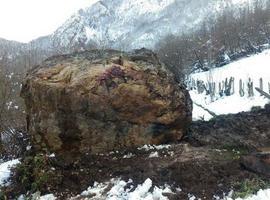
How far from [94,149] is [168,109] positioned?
174 centimetres

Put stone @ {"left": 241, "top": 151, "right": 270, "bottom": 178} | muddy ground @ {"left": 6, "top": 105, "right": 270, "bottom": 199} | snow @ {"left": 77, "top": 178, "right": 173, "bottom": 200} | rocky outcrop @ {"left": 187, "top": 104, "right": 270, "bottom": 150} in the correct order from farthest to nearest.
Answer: rocky outcrop @ {"left": 187, "top": 104, "right": 270, "bottom": 150}
stone @ {"left": 241, "top": 151, "right": 270, "bottom": 178}
muddy ground @ {"left": 6, "top": 105, "right": 270, "bottom": 199}
snow @ {"left": 77, "top": 178, "right": 173, "bottom": 200}

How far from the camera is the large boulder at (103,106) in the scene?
975 cm

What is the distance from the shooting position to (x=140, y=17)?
165 meters

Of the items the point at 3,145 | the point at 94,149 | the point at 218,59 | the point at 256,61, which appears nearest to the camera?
the point at 94,149

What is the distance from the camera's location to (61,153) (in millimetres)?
9891

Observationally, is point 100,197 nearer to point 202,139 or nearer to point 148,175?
point 148,175

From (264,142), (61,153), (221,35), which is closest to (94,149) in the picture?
(61,153)

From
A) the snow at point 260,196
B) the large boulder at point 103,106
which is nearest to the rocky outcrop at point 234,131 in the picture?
the large boulder at point 103,106

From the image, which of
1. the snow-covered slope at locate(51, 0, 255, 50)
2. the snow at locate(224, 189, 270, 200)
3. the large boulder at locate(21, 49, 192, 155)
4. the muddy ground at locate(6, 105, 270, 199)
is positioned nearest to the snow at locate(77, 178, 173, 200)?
the muddy ground at locate(6, 105, 270, 199)

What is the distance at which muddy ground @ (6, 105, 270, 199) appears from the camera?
784cm

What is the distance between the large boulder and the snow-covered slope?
105 metres

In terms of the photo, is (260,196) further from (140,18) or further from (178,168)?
(140,18)

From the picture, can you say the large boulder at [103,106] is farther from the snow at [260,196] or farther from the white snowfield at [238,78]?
the white snowfield at [238,78]

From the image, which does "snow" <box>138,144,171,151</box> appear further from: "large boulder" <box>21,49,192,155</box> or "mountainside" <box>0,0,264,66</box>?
"mountainside" <box>0,0,264,66</box>
